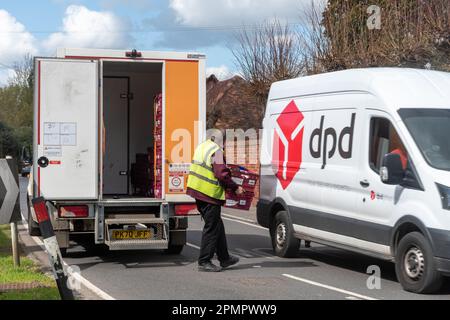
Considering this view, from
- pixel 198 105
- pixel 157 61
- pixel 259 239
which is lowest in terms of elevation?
pixel 259 239

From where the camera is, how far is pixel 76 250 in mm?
12305

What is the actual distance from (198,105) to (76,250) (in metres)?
3.46

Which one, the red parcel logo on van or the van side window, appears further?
the red parcel logo on van

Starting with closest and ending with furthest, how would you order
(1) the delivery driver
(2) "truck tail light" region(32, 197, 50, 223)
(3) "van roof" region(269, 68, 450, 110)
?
1. (2) "truck tail light" region(32, 197, 50, 223)
2. (3) "van roof" region(269, 68, 450, 110)
3. (1) the delivery driver

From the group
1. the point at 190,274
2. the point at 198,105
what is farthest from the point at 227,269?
the point at 198,105

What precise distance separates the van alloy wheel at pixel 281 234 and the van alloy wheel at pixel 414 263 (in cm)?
314

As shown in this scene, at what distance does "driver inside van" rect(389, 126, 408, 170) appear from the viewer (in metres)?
8.65

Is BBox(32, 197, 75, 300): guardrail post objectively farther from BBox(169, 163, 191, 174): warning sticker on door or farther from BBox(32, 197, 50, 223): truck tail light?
BBox(169, 163, 191, 174): warning sticker on door

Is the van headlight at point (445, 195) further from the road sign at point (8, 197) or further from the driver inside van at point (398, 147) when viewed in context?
the road sign at point (8, 197)

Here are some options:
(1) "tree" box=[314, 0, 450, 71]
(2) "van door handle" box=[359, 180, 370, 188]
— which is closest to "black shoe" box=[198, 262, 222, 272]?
(2) "van door handle" box=[359, 180, 370, 188]

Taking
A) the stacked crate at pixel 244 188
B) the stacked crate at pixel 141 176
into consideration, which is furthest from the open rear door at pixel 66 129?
the stacked crate at pixel 244 188

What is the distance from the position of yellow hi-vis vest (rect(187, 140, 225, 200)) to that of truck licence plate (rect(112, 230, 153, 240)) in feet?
3.69
